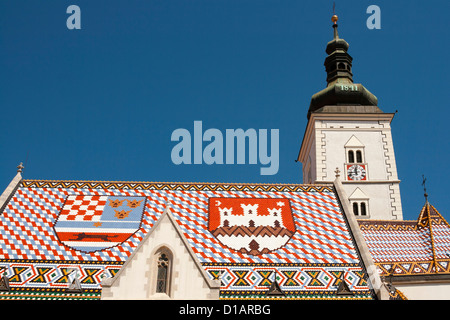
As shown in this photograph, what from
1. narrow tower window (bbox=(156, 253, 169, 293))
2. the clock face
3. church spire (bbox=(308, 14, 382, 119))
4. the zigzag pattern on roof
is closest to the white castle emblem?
the zigzag pattern on roof

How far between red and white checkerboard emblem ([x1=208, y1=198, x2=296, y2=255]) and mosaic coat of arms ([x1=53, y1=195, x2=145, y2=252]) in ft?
10.0

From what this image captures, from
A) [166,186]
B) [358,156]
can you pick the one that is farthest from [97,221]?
[358,156]

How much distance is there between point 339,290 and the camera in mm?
15680

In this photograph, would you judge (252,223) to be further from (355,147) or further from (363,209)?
(355,147)

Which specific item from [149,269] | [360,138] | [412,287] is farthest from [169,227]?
[360,138]

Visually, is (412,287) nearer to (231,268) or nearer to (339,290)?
(339,290)

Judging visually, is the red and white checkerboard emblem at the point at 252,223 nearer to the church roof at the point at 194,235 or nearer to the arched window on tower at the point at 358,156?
the church roof at the point at 194,235

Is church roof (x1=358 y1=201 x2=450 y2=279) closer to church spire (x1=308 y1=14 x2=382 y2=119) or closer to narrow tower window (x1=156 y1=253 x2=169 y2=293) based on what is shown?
narrow tower window (x1=156 y1=253 x2=169 y2=293)

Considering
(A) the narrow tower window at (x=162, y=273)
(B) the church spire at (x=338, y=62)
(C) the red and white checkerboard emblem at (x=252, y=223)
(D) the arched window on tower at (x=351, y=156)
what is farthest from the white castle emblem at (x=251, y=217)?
(B) the church spire at (x=338, y=62)

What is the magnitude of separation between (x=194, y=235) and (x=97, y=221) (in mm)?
3678

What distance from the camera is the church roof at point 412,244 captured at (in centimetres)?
2034

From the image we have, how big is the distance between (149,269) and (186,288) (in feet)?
4.06

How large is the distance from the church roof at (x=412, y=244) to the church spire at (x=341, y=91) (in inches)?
414

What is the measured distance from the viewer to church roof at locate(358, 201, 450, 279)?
20.3 meters
